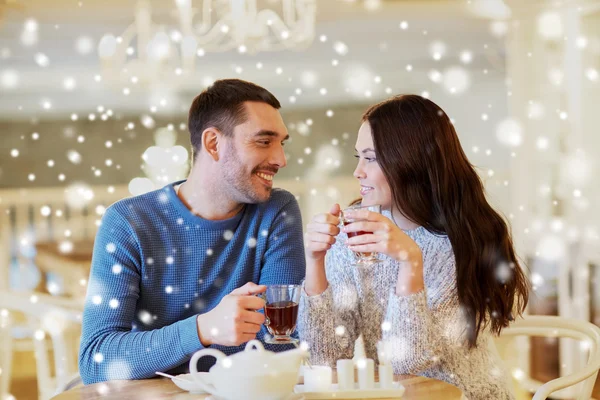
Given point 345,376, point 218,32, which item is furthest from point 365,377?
point 218,32

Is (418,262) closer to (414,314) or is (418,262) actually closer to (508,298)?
(414,314)

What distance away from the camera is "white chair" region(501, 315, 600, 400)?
54.5 inches

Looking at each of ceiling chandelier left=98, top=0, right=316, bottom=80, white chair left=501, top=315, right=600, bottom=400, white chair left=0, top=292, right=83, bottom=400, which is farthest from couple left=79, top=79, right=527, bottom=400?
ceiling chandelier left=98, top=0, right=316, bottom=80

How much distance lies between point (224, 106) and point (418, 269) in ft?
2.13

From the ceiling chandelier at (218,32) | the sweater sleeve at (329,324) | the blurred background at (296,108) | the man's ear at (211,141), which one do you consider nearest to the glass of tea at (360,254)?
the sweater sleeve at (329,324)

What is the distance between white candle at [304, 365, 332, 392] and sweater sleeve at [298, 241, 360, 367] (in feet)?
1.00

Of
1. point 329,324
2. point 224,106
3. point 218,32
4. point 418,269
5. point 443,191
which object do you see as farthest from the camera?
point 218,32

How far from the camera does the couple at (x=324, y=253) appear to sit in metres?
1.34

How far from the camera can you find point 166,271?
1.49m

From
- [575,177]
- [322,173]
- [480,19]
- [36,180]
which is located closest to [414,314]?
[575,177]

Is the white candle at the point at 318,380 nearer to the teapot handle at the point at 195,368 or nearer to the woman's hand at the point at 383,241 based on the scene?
the teapot handle at the point at 195,368

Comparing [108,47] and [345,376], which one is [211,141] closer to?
[345,376]

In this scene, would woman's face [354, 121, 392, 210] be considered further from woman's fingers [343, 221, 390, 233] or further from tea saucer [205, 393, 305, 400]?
tea saucer [205, 393, 305, 400]

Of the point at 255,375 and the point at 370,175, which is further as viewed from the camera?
the point at 370,175
